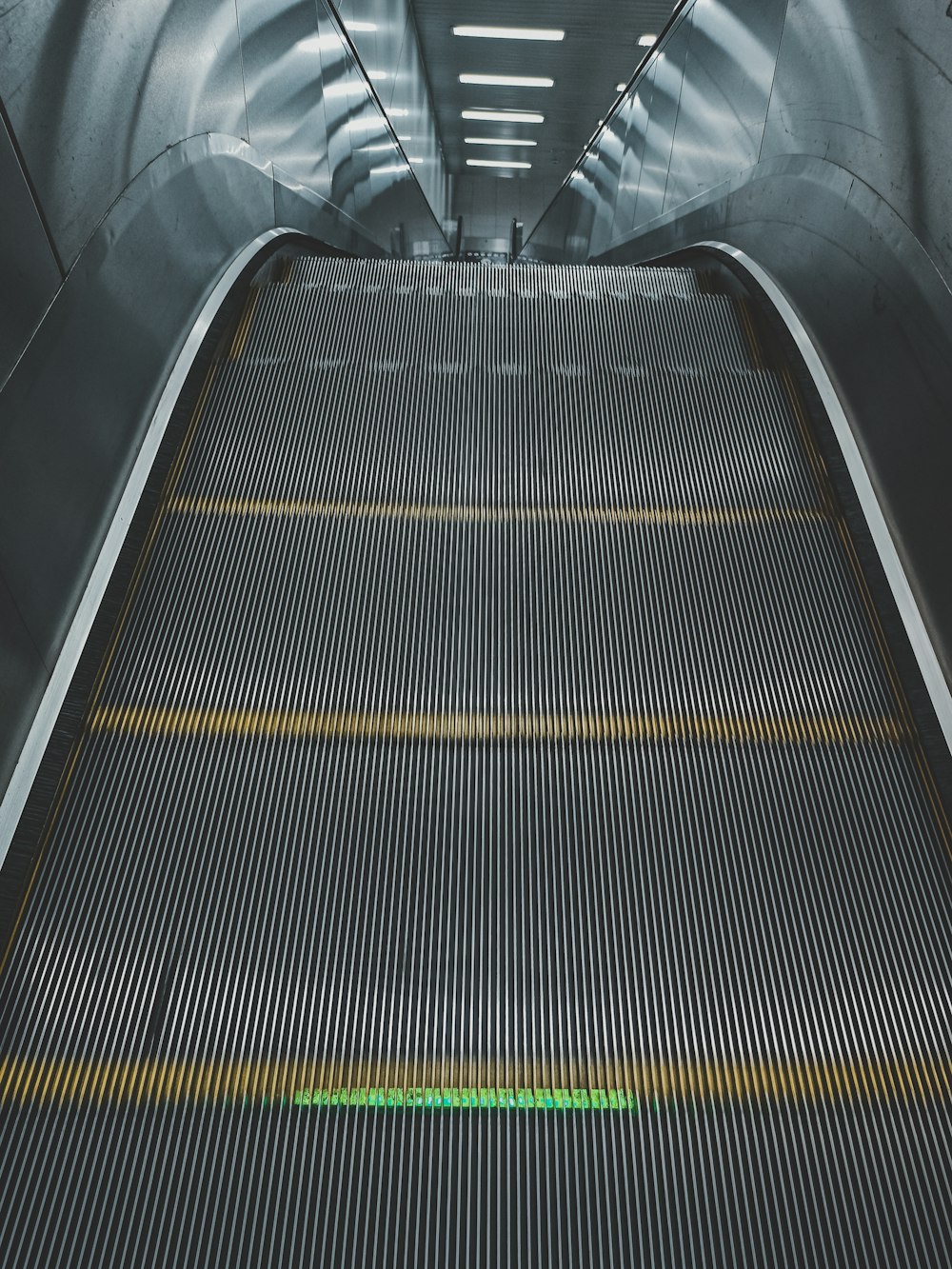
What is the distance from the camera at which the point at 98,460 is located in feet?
8.71

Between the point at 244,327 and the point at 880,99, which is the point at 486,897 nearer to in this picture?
the point at 244,327

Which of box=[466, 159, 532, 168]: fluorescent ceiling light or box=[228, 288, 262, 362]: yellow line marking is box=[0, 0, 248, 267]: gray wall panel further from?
box=[466, 159, 532, 168]: fluorescent ceiling light

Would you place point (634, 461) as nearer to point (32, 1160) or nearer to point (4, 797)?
point (4, 797)

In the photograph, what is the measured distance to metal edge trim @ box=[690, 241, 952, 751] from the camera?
2.35m

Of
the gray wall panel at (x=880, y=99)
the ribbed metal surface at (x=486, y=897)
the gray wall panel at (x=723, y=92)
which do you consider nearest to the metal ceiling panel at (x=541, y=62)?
the gray wall panel at (x=723, y=92)

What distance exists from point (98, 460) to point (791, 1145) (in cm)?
255

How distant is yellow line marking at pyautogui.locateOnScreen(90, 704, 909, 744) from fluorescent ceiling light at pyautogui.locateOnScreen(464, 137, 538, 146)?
23710 mm

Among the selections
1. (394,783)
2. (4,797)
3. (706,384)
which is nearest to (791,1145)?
(394,783)

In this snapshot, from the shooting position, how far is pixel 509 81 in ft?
57.9

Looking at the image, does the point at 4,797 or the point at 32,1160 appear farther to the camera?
the point at 4,797

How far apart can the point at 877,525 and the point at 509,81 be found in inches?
729

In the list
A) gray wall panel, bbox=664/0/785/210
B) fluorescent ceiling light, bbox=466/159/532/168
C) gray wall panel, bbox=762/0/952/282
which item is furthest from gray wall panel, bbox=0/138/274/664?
fluorescent ceiling light, bbox=466/159/532/168

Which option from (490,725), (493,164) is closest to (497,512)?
(490,725)

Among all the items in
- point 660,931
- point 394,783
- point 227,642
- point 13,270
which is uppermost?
point 13,270
